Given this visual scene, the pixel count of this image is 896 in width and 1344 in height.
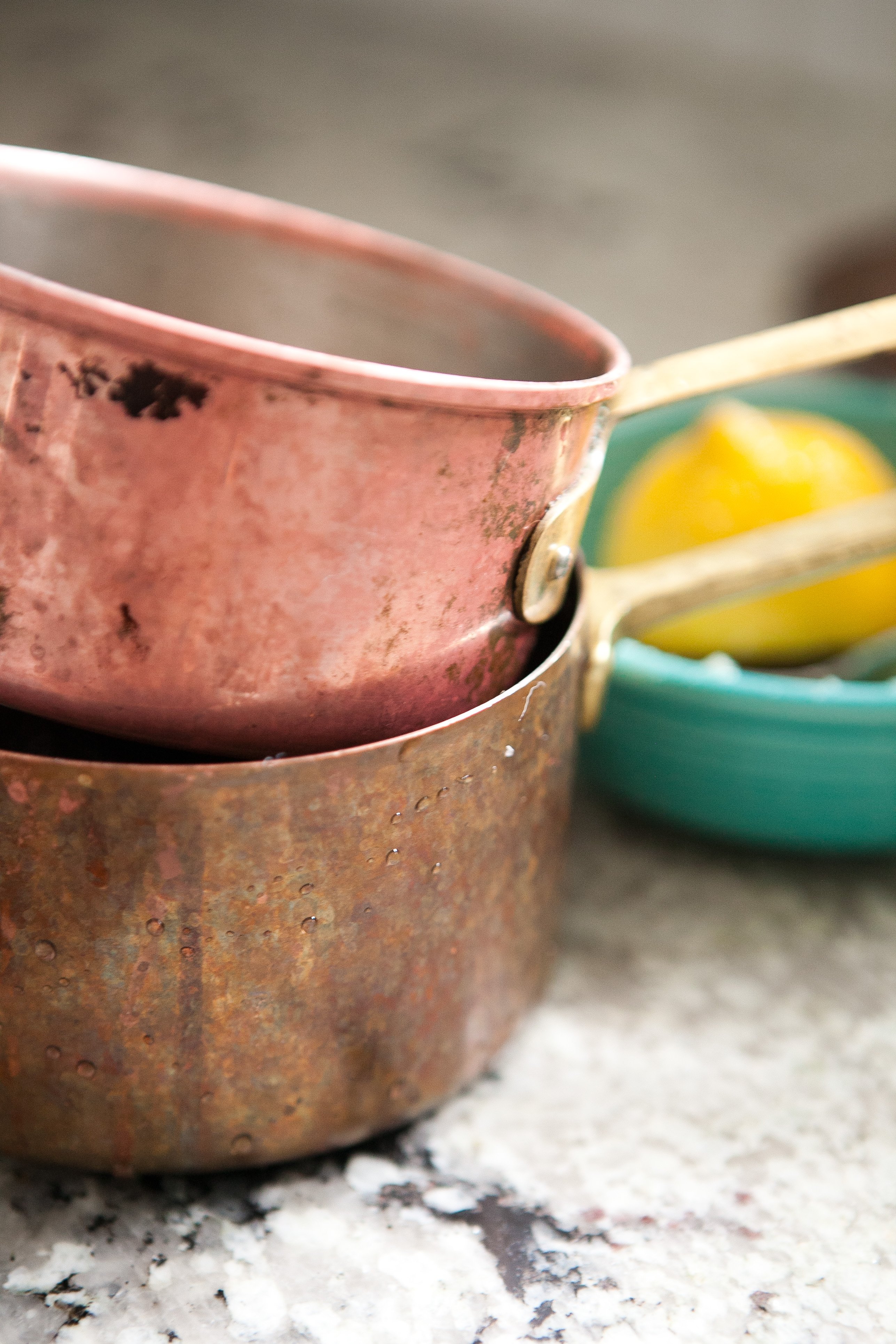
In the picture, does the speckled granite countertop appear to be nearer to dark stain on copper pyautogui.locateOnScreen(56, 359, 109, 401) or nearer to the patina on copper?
the patina on copper

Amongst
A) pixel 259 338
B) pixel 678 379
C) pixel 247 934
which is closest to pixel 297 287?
pixel 259 338

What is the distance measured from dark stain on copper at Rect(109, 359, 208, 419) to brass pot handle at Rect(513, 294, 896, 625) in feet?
0.33

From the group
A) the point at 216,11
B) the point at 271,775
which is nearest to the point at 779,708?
the point at 271,775

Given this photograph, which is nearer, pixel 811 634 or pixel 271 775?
pixel 271 775

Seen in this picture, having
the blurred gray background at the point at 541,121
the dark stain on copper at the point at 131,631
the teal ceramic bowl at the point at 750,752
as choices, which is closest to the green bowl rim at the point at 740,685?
the teal ceramic bowl at the point at 750,752

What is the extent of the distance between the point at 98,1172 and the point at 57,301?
0.78 feet

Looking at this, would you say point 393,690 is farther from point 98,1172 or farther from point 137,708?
point 98,1172

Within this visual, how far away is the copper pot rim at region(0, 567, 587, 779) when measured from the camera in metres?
0.27

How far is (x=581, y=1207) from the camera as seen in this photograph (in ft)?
1.08

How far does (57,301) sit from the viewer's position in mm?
239

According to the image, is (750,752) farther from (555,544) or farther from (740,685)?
(555,544)

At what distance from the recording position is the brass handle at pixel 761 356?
355 millimetres

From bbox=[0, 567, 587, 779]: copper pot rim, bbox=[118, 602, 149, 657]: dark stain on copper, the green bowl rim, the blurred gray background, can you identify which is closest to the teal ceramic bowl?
the green bowl rim

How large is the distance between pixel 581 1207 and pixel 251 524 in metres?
0.22
